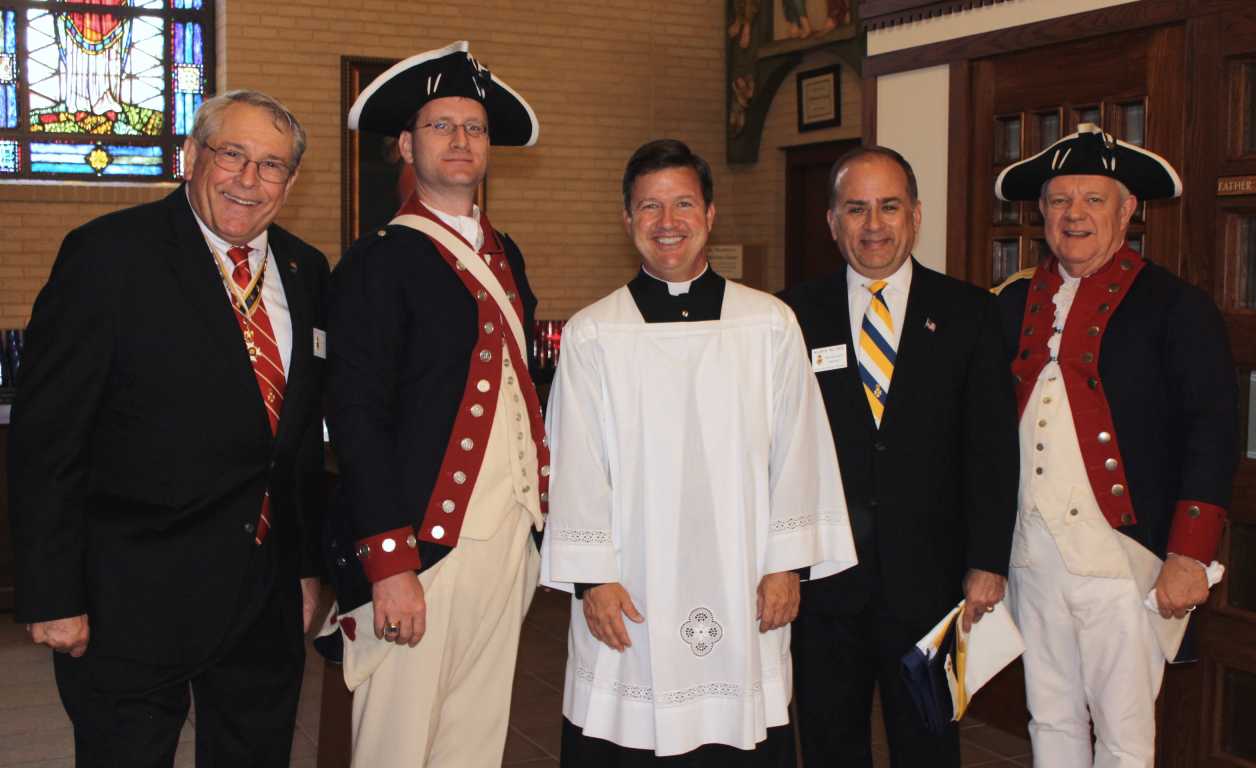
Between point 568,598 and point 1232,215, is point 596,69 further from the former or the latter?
point 1232,215

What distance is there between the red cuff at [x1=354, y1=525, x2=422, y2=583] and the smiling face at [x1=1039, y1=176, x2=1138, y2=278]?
1.65m

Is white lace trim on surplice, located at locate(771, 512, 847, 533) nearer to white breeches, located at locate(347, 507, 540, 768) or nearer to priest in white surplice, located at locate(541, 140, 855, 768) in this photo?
priest in white surplice, located at locate(541, 140, 855, 768)

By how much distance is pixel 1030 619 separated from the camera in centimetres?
300

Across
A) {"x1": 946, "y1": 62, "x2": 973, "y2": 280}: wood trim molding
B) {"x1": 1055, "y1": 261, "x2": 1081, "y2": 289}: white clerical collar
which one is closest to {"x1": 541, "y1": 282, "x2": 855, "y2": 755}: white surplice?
{"x1": 1055, "y1": 261, "x2": 1081, "y2": 289}: white clerical collar

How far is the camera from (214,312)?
7.95 feet

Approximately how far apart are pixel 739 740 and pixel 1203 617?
1.84 metres

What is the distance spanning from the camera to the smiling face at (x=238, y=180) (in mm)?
2457

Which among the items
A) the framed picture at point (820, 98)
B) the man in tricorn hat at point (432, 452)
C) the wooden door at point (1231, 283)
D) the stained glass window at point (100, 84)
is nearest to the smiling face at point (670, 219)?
the man in tricorn hat at point (432, 452)

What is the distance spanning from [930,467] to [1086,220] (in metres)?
0.70

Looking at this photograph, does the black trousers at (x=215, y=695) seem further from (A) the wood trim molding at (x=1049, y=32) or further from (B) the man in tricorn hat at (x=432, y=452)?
(A) the wood trim molding at (x=1049, y=32)

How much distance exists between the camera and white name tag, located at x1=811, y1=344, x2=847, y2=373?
2879 mm

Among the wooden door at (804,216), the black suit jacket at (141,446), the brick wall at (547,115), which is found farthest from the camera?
the wooden door at (804,216)

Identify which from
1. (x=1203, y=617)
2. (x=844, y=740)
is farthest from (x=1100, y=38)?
(x=844, y=740)

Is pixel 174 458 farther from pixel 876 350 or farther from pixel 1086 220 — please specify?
pixel 1086 220
